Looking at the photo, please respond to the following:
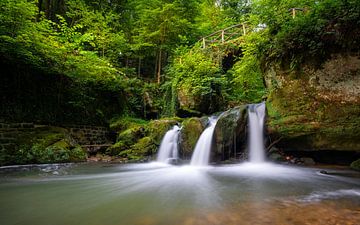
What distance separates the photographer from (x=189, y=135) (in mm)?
8195

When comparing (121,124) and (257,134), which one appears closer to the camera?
(257,134)

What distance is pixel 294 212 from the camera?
2.36 m

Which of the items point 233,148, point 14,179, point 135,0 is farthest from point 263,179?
point 135,0

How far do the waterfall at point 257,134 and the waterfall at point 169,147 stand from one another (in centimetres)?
278

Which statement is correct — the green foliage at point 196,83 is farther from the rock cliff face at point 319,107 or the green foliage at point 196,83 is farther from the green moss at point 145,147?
the rock cliff face at point 319,107

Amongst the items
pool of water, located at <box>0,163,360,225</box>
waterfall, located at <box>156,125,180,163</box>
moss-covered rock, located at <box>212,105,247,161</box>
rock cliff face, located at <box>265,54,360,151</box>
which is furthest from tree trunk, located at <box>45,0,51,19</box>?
rock cliff face, located at <box>265,54,360,151</box>

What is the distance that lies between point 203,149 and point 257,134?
1.73 metres

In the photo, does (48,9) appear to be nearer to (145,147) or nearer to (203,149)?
(145,147)

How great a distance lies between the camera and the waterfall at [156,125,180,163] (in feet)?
27.5

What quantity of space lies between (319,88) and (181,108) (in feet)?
20.8

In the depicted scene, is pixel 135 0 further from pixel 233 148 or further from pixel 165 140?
pixel 233 148

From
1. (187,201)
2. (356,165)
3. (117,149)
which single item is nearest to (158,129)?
(117,149)

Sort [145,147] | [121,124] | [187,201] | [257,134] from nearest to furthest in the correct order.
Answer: [187,201] < [257,134] < [145,147] < [121,124]

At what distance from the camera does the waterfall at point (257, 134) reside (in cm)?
661
